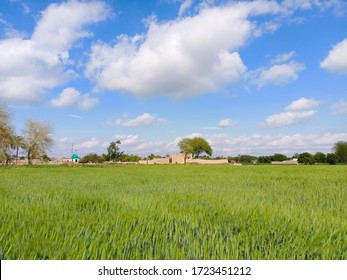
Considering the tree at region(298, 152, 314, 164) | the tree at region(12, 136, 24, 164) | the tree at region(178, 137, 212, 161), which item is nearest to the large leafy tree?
the tree at region(178, 137, 212, 161)

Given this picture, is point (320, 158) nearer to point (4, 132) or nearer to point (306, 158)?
point (306, 158)

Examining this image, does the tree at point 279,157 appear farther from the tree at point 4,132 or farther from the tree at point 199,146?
the tree at point 4,132

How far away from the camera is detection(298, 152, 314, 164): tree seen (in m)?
108

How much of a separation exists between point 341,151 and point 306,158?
1297 centimetres

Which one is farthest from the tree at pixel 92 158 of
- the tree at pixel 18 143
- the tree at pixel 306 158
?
the tree at pixel 306 158

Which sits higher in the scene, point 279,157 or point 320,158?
point 279,157

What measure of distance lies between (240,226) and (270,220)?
483mm

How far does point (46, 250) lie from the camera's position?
2.91 m

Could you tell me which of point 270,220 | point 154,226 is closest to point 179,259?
point 154,226

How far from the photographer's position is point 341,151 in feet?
357

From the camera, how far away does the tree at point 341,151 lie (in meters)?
105

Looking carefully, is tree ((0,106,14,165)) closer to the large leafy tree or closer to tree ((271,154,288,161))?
the large leafy tree

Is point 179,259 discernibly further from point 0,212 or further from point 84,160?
point 84,160

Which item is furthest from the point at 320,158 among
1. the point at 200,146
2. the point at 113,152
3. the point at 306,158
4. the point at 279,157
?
the point at 113,152
